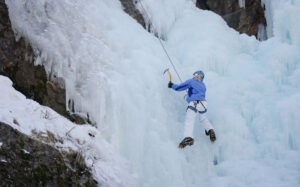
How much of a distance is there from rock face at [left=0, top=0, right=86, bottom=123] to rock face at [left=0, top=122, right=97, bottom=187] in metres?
1.20

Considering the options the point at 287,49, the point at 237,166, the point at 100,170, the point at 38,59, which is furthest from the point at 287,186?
the point at 38,59

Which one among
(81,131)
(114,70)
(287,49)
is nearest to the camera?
(81,131)

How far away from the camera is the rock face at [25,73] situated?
444 centimetres

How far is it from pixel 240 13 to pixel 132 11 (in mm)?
3753

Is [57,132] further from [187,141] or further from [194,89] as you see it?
[194,89]

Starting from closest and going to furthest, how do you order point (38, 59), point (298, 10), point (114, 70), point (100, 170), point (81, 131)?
point (100, 170) < point (81, 131) < point (38, 59) < point (114, 70) < point (298, 10)

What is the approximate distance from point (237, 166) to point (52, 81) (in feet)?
10.4

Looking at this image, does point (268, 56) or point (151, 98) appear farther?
point (268, 56)

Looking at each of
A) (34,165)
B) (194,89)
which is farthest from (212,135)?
(34,165)

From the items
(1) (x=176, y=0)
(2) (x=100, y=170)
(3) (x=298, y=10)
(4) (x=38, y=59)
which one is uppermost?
(3) (x=298, y=10)

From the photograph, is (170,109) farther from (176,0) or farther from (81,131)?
(176,0)

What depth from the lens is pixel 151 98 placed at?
5.50m

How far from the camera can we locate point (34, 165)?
321 cm

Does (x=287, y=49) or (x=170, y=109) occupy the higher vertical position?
(x=287, y=49)
